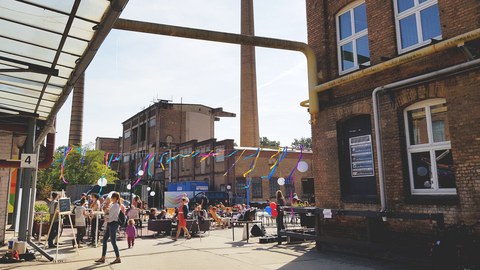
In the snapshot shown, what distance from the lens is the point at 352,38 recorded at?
36.3 feet

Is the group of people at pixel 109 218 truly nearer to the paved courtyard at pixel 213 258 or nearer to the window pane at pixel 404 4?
the paved courtyard at pixel 213 258

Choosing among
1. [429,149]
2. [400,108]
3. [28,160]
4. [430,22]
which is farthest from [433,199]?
[28,160]

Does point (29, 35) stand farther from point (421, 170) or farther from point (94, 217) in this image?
point (94, 217)

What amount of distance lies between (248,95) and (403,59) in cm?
3897

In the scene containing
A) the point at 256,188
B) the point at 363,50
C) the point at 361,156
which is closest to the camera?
the point at 361,156

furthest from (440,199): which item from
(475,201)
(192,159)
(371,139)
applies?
(192,159)

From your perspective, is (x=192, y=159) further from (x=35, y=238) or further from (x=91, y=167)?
(x=35, y=238)

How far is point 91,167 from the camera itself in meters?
45.9

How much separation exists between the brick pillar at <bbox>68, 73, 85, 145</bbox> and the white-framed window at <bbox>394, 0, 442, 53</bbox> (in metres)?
37.9

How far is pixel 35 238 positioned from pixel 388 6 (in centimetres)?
1509

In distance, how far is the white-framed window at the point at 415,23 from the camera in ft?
29.2

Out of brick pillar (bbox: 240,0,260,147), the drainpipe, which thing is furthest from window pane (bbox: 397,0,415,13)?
brick pillar (bbox: 240,0,260,147)

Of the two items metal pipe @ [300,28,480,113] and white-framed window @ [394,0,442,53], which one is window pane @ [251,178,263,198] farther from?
white-framed window @ [394,0,442,53]

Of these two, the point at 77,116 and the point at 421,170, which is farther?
the point at 77,116
